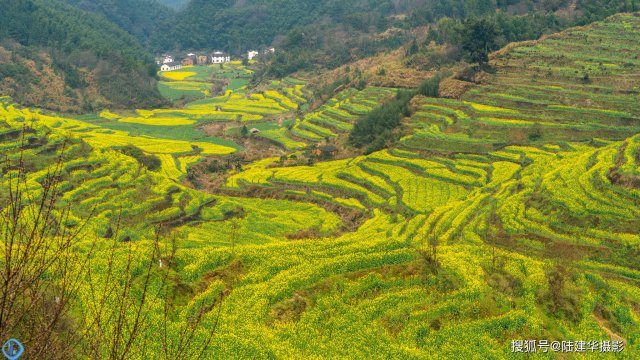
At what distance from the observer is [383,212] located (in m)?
31.2

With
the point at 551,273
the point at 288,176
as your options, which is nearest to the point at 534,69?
the point at 288,176

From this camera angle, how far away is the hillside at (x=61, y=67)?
65.0 meters

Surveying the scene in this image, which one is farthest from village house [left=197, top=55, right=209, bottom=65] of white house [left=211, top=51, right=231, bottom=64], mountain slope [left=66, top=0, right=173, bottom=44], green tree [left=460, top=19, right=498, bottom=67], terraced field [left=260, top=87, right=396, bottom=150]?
green tree [left=460, top=19, right=498, bottom=67]

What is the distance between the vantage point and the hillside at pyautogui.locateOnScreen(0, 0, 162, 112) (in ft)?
213

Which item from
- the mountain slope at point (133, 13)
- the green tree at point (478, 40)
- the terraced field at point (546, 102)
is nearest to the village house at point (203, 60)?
the mountain slope at point (133, 13)

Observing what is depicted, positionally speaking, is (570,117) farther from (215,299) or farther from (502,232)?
(215,299)

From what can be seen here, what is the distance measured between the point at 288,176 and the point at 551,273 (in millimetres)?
23718

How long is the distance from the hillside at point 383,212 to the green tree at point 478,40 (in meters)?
2.36

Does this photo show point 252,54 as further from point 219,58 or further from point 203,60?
point 203,60

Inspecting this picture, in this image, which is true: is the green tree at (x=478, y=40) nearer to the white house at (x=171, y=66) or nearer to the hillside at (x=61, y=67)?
the hillside at (x=61, y=67)

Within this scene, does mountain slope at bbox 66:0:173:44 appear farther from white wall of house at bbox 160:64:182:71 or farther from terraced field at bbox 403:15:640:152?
terraced field at bbox 403:15:640:152

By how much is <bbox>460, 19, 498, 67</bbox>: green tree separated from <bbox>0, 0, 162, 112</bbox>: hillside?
44.6 metres

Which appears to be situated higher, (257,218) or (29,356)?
(29,356)

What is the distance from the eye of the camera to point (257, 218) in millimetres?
30891
